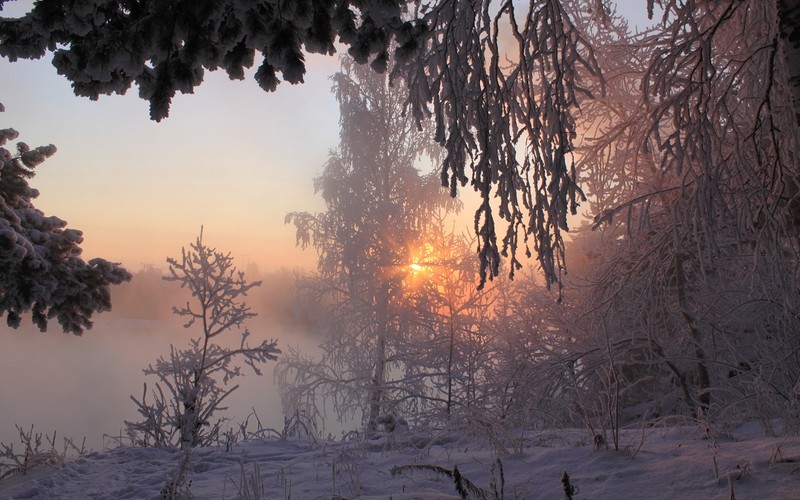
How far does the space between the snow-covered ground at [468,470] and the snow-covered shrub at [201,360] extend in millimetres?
1009

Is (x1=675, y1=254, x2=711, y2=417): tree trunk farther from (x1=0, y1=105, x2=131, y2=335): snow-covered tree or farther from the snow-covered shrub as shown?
(x1=0, y1=105, x2=131, y2=335): snow-covered tree

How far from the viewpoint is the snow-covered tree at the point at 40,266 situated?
5.33 meters

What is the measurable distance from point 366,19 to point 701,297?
659 centimetres

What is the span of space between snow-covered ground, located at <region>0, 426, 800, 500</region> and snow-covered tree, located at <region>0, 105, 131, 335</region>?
5.95ft

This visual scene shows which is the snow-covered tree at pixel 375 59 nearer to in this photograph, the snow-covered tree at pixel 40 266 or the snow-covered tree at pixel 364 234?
the snow-covered tree at pixel 40 266

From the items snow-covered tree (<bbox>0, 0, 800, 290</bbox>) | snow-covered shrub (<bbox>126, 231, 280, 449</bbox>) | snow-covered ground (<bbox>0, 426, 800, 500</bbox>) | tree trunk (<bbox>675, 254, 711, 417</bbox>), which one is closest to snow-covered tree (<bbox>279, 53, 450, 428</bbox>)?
snow-covered shrub (<bbox>126, 231, 280, 449</bbox>)

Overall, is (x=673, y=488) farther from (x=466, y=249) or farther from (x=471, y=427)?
(x=466, y=249)

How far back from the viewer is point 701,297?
23.1 ft

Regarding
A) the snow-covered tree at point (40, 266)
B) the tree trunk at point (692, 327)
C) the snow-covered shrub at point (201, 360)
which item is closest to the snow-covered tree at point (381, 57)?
the snow-covered tree at point (40, 266)

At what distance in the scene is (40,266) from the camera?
5.34 meters

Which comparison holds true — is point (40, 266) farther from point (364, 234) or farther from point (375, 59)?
point (364, 234)

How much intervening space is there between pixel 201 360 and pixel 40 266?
252 centimetres

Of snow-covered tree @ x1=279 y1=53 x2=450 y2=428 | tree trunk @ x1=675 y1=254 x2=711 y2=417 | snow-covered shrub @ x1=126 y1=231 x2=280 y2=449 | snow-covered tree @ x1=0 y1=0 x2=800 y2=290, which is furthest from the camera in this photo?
snow-covered tree @ x1=279 y1=53 x2=450 y2=428

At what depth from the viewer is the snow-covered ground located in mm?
2652
